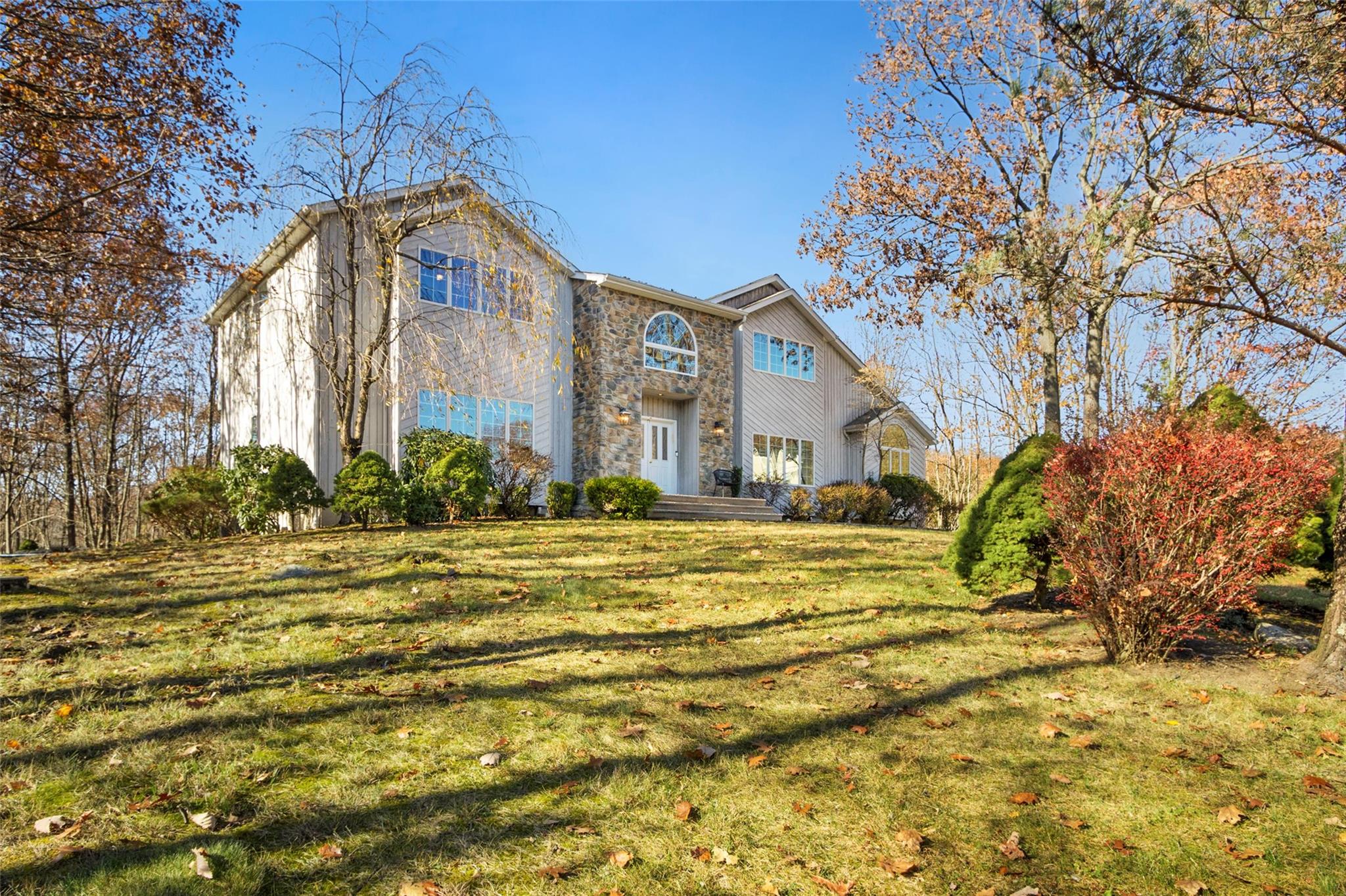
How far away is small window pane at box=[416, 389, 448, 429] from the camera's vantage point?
590 inches

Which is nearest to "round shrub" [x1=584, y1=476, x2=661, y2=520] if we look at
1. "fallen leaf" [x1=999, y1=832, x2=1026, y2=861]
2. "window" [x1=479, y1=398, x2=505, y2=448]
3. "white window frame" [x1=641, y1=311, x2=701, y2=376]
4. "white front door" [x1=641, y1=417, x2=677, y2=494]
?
"window" [x1=479, y1=398, x2=505, y2=448]

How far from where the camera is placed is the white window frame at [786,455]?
72.3 feet

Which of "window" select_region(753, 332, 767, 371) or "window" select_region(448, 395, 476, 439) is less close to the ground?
"window" select_region(753, 332, 767, 371)

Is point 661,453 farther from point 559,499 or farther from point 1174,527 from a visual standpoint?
point 1174,527

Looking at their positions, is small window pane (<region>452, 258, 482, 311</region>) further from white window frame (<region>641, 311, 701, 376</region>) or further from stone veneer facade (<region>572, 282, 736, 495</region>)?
white window frame (<region>641, 311, 701, 376</region>)

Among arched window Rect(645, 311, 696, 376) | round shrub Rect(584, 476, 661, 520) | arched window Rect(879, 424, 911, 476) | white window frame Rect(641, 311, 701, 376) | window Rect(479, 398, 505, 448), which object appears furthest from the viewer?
arched window Rect(879, 424, 911, 476)

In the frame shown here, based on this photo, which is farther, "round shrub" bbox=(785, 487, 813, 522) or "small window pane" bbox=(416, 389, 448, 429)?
"round shrub" bbox=(785, 487, 813, 522)

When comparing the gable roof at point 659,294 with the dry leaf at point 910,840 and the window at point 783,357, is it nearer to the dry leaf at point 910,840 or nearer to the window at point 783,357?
the window at point 783,357

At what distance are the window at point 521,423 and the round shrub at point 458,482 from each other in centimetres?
317

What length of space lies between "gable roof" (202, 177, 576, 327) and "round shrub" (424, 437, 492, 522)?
151 inches

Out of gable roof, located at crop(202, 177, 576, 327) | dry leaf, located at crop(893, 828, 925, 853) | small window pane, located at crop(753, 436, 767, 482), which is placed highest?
gable roof, located at crop(202, 177, 576, 327)

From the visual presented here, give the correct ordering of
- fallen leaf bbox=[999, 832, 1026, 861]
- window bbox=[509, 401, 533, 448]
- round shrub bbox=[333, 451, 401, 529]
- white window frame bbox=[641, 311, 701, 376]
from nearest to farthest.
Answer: fallen leaf bbox=[999, 832, 1026, 861]
round shrub bbox=[333, 451, 401, 529]
window bbox=[509, 401, 533, 448]
white window frame bbox=[641, 311, 701, 376]

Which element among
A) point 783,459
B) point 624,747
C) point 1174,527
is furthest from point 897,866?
point 783,459

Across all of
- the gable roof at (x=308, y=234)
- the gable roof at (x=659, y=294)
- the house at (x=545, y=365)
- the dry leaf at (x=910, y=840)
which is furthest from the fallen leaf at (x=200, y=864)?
the gable roof at (x=659, y=294)
